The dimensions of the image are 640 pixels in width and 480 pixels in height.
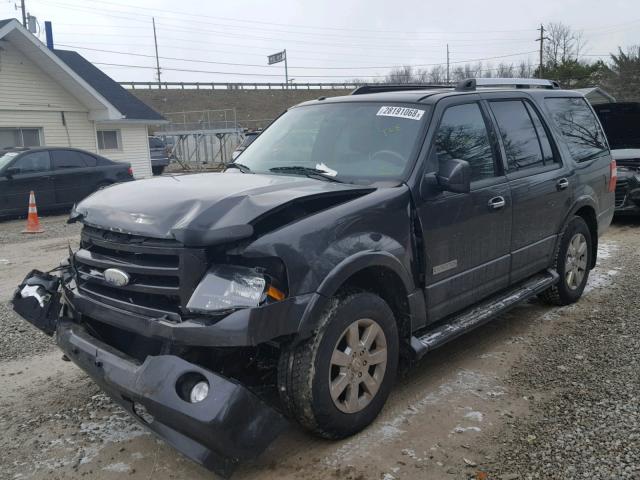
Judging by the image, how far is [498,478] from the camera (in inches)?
116

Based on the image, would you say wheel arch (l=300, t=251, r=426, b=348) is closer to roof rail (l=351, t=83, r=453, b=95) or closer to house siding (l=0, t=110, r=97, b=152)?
roof rail (l=351, t=83, r=453, b=95)

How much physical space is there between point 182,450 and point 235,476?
1.35 ft

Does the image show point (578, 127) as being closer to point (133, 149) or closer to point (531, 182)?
point (531, 182)

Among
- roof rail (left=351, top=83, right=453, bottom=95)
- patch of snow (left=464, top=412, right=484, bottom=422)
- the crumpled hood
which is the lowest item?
patch of snow (left=464, top=412, right=484, bottom=422)

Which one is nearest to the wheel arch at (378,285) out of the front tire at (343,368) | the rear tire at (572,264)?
the front tire at (343,368)

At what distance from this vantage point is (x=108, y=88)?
24094 millimetres

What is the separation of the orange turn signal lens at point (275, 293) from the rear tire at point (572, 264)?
137 inches

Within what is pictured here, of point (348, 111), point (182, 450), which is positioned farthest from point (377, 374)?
point (348, 111)

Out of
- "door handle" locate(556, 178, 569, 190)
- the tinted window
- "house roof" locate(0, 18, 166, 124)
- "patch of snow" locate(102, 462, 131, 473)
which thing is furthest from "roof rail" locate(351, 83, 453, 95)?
"house roof" locate(0, 18, 166, 124)

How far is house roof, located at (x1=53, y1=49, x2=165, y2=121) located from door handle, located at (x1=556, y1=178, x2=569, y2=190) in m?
20.2

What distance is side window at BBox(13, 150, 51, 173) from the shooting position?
12898 millimetres

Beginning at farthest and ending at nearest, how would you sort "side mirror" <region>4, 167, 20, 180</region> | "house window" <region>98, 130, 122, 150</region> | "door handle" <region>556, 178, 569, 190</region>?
"house window" <region>98, 130, 122, 150</region> → "side mirror" <region>4, 167, 20, 180</region> → "door handle" <region>556, 178, 569, 190</region>

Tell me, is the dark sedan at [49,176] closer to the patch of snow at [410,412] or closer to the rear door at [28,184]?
the rear door at [28,184]

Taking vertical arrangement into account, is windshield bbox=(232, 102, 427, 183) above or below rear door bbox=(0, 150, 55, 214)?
above
